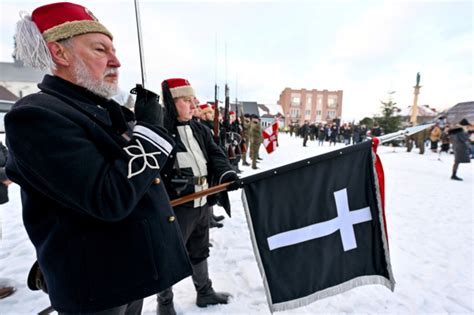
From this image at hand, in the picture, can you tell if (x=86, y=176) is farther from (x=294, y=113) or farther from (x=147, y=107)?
(x=294, y=113)

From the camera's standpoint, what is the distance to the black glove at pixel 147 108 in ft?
3.83

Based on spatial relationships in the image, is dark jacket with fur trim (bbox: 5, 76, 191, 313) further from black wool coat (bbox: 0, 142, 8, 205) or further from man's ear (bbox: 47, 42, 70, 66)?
black wool coat (bbox: 0, 142, 8, 205)

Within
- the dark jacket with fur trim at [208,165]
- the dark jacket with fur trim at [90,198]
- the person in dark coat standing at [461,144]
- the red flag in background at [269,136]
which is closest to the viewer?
the dark jacket with fur trim at [90,198]

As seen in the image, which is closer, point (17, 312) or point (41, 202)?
point (41, 202)

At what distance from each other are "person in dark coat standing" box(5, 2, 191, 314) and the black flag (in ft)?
2.42

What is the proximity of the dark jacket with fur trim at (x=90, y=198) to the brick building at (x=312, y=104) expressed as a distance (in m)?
68.3

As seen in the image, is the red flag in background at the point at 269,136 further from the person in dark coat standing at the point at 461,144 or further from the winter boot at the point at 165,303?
the winter boot at the point at 165,303

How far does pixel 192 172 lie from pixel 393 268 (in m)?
2.70

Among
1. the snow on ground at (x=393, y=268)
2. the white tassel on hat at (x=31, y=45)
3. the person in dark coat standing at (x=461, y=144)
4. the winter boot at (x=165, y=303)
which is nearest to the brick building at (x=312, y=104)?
the person in dark coat standing at (x=461, y=144)

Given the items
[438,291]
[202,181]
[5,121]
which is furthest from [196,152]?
[438,291]

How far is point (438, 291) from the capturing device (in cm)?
254

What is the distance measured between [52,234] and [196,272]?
5.05 feet

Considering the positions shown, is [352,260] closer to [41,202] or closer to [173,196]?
[173,196]

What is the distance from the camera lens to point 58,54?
3.45ft
